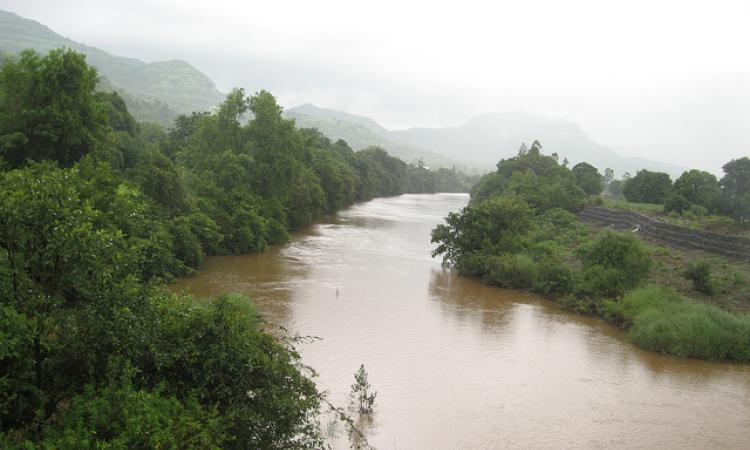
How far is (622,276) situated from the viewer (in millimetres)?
26859

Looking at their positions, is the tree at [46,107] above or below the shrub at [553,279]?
above

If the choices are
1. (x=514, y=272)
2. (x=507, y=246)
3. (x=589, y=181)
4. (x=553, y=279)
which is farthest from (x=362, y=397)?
(x=589, y=181)

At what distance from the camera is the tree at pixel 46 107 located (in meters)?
24.0

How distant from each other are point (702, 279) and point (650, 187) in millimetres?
36869

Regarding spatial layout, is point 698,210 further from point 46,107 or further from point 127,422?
point 127,422

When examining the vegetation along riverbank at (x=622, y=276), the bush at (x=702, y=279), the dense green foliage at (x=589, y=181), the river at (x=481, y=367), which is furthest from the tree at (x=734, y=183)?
the river at (x=481, y=367)

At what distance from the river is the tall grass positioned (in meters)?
0.52

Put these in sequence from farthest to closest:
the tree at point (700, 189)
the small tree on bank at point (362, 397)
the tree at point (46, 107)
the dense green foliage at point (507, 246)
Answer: the tree at point (700, 189)
the dense green foliage at point (507, 246)
the tree at point (46, 107)
the small tree on bank at point (362, 397)

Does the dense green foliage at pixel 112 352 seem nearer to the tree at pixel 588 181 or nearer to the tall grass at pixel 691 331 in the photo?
the tall grass at pixel 691 331

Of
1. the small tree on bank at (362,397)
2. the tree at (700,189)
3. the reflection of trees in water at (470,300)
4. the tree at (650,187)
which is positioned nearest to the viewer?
the small tree on bank at (362,397)

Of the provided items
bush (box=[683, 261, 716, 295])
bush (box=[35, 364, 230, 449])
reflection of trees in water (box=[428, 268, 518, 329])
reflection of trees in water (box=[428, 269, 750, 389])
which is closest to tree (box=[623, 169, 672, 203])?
bush (box=[683, 261, 716, 295])

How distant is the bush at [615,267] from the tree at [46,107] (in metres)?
22.4

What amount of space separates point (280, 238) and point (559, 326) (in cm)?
2147

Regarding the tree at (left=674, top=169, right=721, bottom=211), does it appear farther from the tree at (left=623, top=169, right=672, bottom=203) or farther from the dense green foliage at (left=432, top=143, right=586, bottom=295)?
the dense green foliage at (left=432, top=143, right=586, bottom=295)
